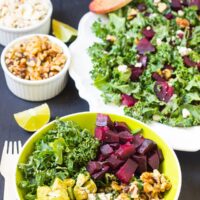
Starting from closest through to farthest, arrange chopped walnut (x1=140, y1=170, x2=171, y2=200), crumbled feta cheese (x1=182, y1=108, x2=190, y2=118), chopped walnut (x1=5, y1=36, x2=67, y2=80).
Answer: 1. chopped walnut (x1=140, y1=170, x2=171, y2=200)
2. crumbled feta cheese (x1=182, y1=108, x2=190, y2=118)
3. chopped walnut (x1=5, y1=36, x2=67, y2=80)

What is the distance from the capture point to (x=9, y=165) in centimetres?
145

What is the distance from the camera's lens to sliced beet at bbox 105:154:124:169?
1.35 meters

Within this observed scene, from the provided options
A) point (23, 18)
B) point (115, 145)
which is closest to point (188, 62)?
point (115, 145)

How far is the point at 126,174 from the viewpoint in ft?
4.38

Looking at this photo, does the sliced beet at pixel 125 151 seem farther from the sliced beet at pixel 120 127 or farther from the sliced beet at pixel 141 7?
the sliced beet at pixel 141 7

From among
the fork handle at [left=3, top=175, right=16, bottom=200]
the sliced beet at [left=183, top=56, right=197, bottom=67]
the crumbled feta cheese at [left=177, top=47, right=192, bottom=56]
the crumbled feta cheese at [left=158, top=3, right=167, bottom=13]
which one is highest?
the crumbled feta cheese at [left=158, top=3, right=167, bottom=13]

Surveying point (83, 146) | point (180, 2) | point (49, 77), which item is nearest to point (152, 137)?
point (83, 146)

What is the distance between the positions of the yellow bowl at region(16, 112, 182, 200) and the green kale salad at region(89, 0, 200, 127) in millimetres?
107

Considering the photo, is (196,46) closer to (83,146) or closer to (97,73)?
(97,73)

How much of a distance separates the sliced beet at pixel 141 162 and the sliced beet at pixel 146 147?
0.7 inches

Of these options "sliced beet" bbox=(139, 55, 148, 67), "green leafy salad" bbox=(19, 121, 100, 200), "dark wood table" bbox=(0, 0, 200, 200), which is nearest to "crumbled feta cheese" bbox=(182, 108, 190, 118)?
"dark wood table" bbox=(0, 0, 200, 200)

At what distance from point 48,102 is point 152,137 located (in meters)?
0.42

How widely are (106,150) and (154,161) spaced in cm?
13

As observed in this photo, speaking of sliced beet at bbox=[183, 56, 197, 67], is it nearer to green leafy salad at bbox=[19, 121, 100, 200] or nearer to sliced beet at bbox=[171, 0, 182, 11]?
sliced beet at bbox=[171, 0, 182, 11]
